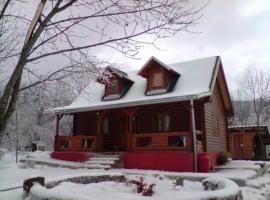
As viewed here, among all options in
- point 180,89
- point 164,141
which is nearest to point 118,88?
point 180,89

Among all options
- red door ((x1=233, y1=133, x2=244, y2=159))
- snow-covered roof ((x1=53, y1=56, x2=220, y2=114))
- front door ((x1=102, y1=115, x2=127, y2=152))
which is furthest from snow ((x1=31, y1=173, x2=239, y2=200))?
red door ((x1=233, y1=133, x2=244, y2=159))

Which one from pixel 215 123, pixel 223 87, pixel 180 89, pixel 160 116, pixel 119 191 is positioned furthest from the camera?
pixel 223 87

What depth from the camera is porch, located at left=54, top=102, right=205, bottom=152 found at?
1605 centimetres

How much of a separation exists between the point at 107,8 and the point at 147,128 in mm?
14849

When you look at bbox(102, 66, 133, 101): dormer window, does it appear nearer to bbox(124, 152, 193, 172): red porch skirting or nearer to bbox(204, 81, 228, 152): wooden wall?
bbox(124, 152, 193, 172): red porch skirting

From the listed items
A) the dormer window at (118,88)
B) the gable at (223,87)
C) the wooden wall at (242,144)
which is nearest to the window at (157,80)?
the dormer window at (118,88)

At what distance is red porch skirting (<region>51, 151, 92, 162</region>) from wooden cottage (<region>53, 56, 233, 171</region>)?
88 millimetres

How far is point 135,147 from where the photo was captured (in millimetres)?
16891

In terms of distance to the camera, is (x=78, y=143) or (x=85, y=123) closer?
(x=78, y=143)

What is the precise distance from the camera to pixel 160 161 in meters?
15.5

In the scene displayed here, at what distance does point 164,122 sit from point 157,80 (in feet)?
8.24

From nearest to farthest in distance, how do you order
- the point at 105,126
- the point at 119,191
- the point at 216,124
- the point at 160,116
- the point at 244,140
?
1. the point at 119,191
2. the point at 160,116
3. the point at 216,124
4. the point at 105,126
5. the point at 244,140

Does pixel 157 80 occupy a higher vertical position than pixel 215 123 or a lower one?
higher

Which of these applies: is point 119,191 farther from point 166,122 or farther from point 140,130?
point 140,130
